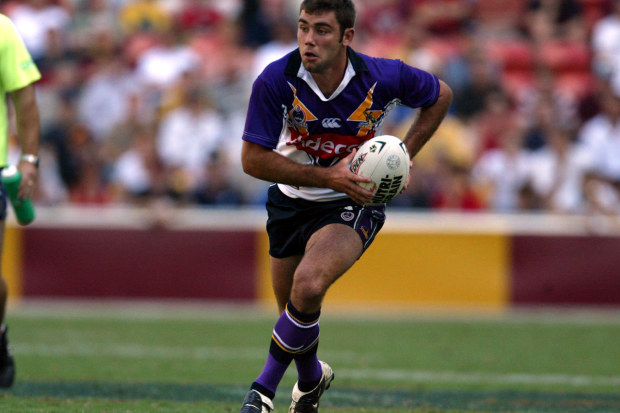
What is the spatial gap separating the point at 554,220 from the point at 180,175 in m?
4.94

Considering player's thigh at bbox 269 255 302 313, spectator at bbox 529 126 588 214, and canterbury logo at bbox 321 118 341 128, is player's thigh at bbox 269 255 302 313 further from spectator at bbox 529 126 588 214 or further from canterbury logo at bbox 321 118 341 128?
spectator at bbox 529 126 588 214

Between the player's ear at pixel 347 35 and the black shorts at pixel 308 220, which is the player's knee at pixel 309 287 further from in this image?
the player's ear at pixel 347 35

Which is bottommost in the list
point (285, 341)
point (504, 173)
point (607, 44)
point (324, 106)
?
point (504, 173)

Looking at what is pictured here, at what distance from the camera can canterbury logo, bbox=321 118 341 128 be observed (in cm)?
543

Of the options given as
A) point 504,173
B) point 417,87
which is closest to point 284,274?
point 417,87

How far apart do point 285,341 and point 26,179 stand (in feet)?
6.55

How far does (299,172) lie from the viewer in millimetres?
5281

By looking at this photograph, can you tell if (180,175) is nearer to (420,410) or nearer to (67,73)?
(67,73)

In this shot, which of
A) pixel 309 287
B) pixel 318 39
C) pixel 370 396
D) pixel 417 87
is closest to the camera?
pixel 309 287

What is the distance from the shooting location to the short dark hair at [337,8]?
527cm

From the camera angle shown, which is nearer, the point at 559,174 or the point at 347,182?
the point at 347,182

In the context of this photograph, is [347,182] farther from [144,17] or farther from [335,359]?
[144,17]

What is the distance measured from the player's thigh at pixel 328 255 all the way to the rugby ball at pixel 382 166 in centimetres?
24

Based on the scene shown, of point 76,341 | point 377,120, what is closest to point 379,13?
point 76,341
